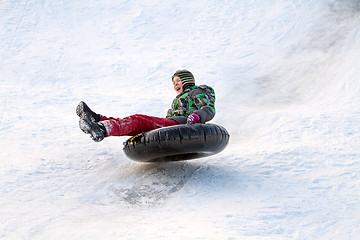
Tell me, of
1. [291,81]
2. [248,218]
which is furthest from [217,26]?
[248,218]

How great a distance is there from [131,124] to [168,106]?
96.3 inches

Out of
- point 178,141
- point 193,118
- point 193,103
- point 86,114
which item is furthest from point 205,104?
point 86,114

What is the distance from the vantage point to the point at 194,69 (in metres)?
7.79

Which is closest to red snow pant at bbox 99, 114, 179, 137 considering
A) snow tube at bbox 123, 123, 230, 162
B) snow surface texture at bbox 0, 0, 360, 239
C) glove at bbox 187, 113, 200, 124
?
snow tube at bbox 123, 123, 230, 162

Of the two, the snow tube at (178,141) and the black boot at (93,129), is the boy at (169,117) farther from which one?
the snow tube at (178,141)

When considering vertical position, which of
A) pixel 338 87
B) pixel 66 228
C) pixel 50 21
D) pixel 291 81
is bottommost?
pixel 66 228

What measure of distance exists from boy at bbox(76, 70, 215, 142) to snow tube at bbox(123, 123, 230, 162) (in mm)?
160

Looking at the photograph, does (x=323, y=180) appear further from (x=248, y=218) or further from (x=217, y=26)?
(x=217, y=26)

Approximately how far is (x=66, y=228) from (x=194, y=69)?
546 cm

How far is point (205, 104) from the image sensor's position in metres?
3.86

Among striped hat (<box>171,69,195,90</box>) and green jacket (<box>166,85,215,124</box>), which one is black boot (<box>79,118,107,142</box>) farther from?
striped hat (<box>171,69,195,90</box>)

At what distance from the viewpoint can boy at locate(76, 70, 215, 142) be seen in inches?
134

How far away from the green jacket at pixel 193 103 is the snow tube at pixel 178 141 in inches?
14.1

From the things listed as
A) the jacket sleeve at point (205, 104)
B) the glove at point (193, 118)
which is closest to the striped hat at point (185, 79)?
the jacket sleeve at point (205, 104)
